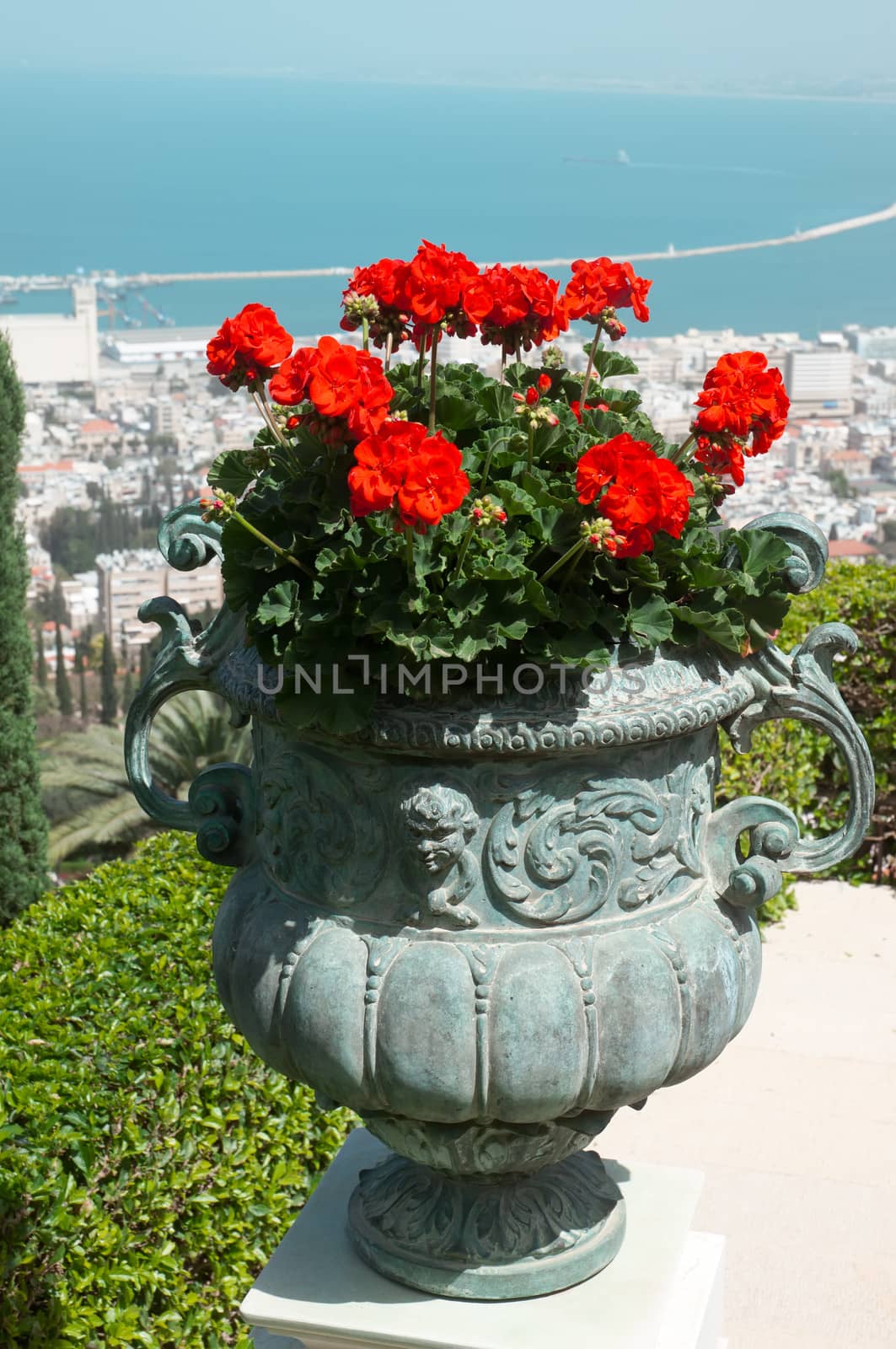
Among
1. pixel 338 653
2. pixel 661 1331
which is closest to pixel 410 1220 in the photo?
pixel 661 1331

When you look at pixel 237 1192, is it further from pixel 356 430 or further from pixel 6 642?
pixel 6 642

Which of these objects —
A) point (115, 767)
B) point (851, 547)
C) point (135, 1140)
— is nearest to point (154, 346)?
point (851, 547)

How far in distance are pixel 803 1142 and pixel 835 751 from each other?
7.68ft

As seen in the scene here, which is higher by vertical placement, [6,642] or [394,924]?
[394,924]

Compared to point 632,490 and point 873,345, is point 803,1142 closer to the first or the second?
point 632,490

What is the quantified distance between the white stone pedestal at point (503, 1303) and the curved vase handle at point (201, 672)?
2.35 ft

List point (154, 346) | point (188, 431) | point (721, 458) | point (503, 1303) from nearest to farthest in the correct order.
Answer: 1. point (721, 458)
2. point (503, 1303)
3. point (188, 431)
4. point (154, 346)

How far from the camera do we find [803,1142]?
4316 mm

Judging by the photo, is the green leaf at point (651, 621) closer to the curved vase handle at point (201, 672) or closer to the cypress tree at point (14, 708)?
the curved vase handle at point (201, 672)

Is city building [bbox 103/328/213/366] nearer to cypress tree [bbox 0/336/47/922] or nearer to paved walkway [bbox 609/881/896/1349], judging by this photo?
cypress tree [bbox 0/336/47/922]

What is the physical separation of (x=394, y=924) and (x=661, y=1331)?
855 mm

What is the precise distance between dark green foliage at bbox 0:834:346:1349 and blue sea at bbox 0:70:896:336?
5330cm

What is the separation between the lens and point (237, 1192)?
3.14 metres

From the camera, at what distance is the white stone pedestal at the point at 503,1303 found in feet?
7.09
